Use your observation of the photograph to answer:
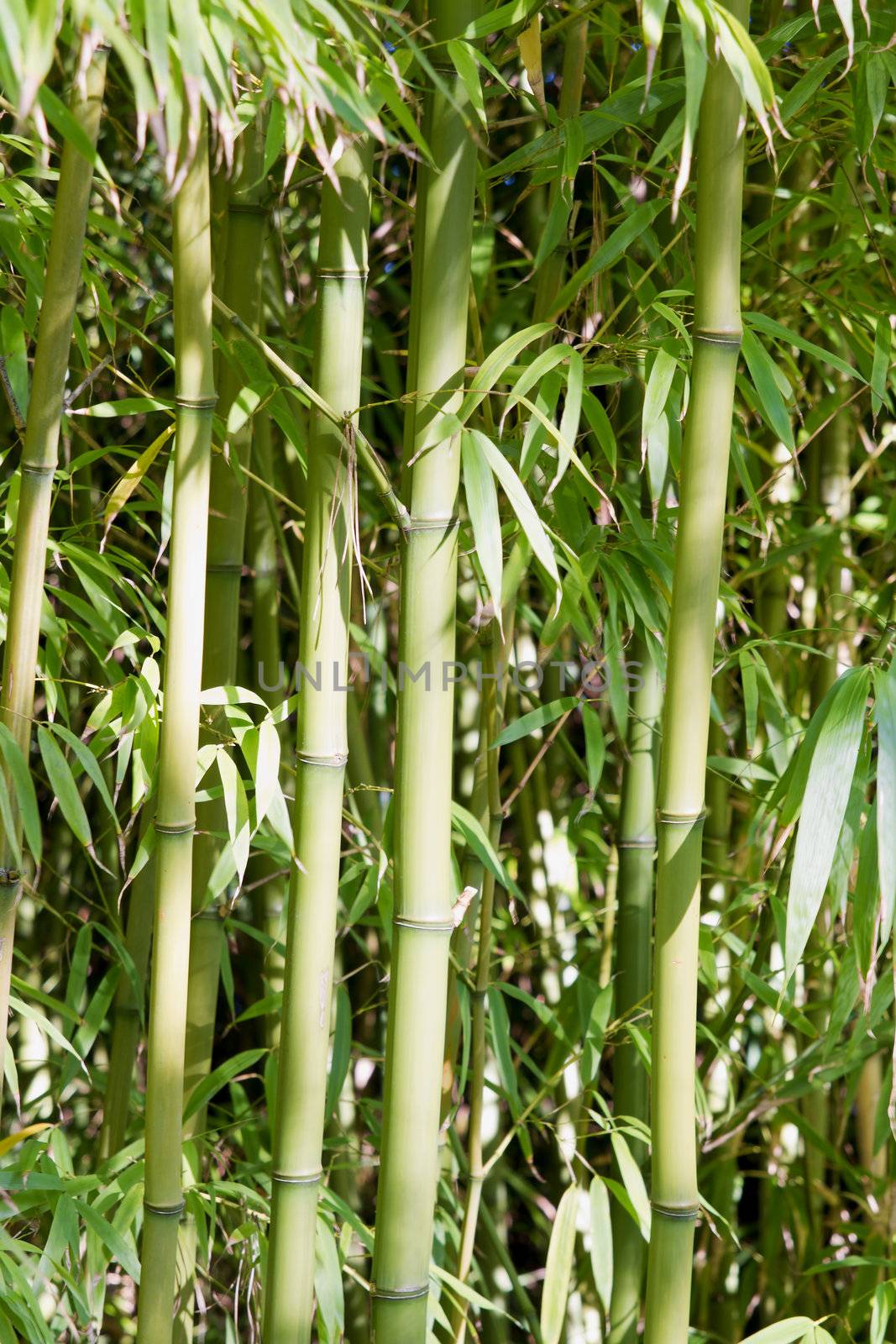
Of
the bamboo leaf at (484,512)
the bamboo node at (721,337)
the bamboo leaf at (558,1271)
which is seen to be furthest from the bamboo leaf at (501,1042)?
the bamboo node at (721,337)

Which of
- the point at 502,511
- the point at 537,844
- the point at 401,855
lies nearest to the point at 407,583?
the point at 401,855

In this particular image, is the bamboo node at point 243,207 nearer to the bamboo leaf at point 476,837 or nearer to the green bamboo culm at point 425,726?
the green bamboo culm at point 425,726

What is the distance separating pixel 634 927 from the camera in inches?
48.3

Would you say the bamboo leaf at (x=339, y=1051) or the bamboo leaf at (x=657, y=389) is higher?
the bamboo leaf at (x=657, y=389)

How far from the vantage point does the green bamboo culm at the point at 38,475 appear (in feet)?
2.45

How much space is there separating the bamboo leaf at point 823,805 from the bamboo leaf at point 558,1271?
1.54 feet

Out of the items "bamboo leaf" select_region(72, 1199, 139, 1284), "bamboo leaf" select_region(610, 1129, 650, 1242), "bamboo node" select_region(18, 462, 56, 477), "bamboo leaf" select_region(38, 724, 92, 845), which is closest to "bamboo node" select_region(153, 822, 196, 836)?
"bamboo leaf" select_region(38, 724, 92, 845)

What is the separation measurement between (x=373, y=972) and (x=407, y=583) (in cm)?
88

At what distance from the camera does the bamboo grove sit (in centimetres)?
77

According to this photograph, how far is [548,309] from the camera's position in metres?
1.05

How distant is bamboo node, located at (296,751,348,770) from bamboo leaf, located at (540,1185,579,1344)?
1.77ft

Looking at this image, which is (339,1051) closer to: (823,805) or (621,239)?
(823,805)

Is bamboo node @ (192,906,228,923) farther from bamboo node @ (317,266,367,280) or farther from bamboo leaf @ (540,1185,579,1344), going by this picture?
bamboo node @ (317,266,367,280)

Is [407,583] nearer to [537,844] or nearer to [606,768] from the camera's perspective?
[537,844]
